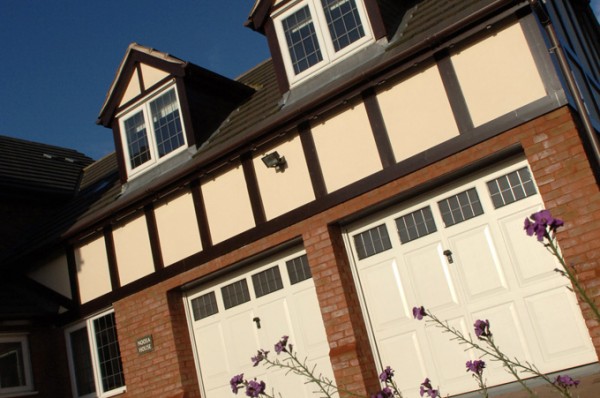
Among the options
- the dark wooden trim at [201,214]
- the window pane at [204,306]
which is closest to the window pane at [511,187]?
the dark wooden trim at [201,214]

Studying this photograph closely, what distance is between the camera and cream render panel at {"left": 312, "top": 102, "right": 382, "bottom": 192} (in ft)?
28.5

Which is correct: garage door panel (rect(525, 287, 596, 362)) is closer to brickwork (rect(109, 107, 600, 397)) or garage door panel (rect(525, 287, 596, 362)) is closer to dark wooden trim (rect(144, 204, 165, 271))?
brickwork (rect(109, 107, 600, 397))

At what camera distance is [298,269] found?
9500 mm

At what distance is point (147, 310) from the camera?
1068cm

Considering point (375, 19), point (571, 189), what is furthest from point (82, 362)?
point (571, 189)

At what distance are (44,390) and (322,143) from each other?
7.33 meters

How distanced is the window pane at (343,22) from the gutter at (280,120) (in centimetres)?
93

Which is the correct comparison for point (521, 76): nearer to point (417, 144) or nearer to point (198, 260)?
point (417, 144)

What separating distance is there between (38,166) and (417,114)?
38.5 ft

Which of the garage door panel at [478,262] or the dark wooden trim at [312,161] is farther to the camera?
the dark wooden trim at [312,161]

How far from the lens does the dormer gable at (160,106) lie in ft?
37.4

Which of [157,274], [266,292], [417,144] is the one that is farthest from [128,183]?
[417,144]

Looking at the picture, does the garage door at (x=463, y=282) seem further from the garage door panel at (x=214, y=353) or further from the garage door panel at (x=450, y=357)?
the garage door panel at (x=214, y=353)

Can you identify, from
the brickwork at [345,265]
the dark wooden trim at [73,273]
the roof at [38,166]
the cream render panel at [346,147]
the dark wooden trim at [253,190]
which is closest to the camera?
the brickwork at [345,265]
